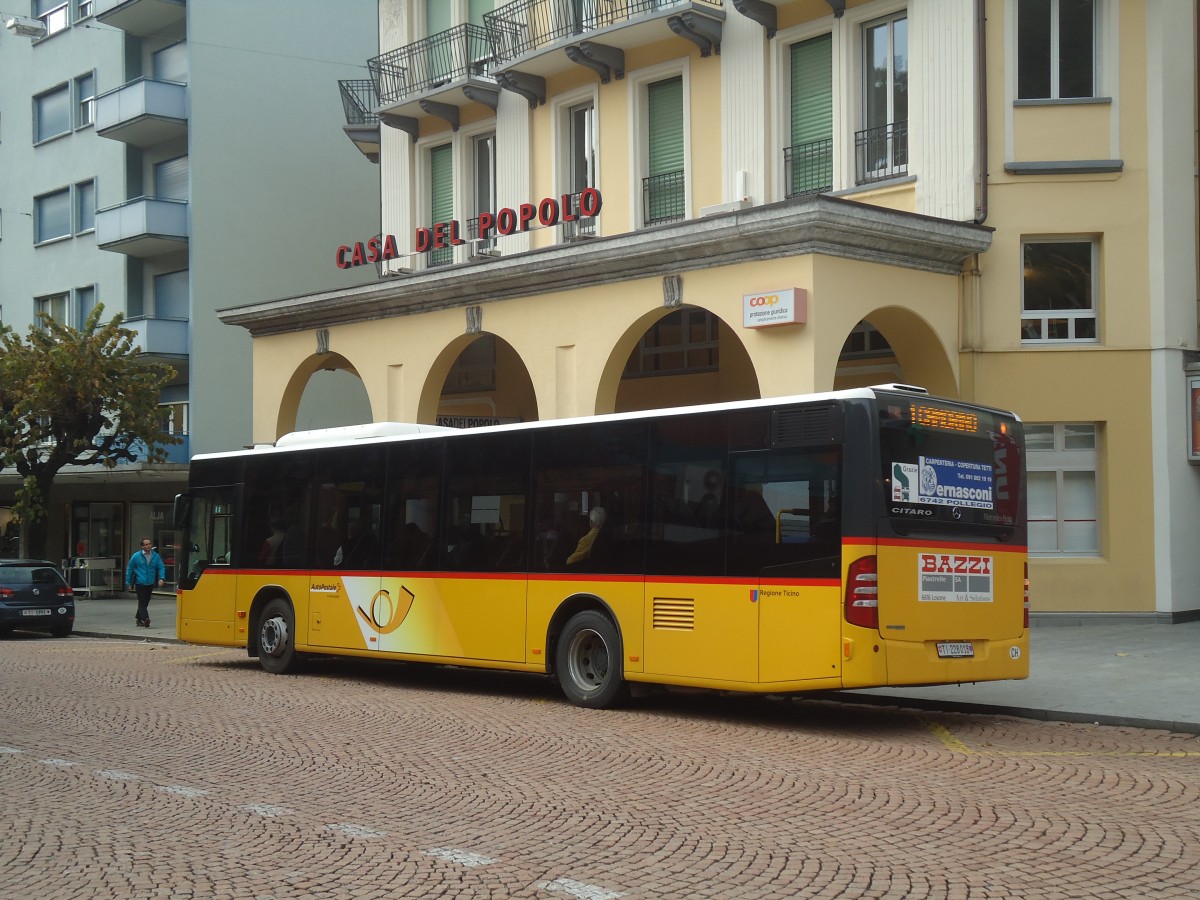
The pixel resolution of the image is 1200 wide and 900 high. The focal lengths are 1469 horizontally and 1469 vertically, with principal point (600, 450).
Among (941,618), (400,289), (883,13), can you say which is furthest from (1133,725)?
(400,289)

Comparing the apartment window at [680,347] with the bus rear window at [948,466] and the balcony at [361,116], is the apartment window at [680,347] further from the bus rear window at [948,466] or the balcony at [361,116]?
the bus rear window at [948,466]

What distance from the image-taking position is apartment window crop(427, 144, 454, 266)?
1160 inches

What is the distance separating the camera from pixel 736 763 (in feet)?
34.4

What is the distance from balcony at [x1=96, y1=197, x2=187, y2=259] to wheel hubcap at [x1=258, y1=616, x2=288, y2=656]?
21622 mm

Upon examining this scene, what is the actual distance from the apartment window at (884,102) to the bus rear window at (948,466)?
9.39 metres

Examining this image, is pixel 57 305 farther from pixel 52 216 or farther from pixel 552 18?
pixel 552 18

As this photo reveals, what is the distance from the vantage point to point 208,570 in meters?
19.3

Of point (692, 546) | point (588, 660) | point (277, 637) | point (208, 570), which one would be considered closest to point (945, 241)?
point (692, 546)

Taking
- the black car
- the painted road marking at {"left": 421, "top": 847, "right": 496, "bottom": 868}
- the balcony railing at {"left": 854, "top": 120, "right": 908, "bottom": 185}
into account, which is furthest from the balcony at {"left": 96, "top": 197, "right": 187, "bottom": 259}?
the painted road marking at {"left": 421, "top": 847, "right": 496, "bottom": 868}

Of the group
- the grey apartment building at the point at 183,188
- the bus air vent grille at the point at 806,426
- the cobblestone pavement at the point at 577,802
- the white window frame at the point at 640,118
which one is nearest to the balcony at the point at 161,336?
the grey apartment building at the point at 183,188

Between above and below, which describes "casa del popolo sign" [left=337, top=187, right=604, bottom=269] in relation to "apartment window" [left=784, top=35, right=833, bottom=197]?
below

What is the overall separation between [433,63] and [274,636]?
14714 mm

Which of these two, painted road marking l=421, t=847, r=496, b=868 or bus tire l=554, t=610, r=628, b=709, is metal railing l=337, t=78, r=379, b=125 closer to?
bus tire l=554, t=610, r=628, b=709

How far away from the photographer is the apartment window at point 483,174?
93.7ft
